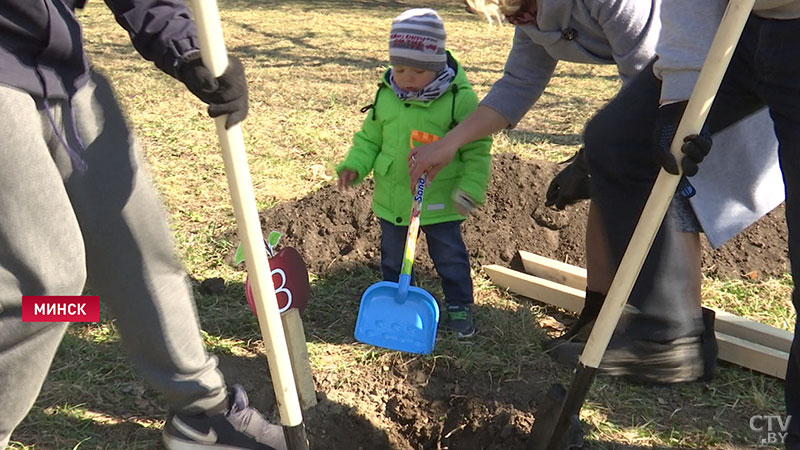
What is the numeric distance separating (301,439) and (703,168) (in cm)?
164

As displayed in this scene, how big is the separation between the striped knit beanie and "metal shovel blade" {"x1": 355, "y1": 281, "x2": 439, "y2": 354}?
865 mm

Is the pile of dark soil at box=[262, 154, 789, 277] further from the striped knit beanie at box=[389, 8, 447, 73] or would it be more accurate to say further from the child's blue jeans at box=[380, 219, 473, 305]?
the striped knit beanie at box=[389, 8, 447, 73]

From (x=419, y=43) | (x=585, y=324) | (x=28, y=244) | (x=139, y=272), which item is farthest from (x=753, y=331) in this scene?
(x=28, y=244)

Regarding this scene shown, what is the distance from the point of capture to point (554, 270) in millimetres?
3566

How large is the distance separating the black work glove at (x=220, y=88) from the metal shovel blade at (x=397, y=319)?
4.18 ft

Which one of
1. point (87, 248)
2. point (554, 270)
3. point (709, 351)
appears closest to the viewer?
point (87, 248)

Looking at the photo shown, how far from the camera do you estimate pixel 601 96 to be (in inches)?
266

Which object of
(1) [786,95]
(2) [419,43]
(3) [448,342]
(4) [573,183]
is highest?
(1) [786,95]

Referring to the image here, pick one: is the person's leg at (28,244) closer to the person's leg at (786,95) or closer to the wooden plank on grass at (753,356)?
the person's leg at (786,95)

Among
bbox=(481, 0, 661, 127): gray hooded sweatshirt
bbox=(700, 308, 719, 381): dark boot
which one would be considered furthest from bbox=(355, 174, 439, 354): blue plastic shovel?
bbox=(700, 308, 719, 381): dark boot

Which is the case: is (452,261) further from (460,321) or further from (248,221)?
(248,221)

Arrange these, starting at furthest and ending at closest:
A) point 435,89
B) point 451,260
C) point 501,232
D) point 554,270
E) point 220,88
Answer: point 501,232, point 554,270, point 451,260, point 435,89, point 220,88

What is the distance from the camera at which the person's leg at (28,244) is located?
181 cm

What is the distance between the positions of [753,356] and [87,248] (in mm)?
2325
